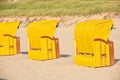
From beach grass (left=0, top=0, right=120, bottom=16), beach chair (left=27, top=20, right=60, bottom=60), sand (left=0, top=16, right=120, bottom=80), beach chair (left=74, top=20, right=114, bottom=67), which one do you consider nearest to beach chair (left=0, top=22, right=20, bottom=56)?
sand (left=0, top=16, right=120, bottom=80)

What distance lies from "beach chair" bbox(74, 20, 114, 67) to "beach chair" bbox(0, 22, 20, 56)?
17.0 feet

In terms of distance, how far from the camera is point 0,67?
16.3 m

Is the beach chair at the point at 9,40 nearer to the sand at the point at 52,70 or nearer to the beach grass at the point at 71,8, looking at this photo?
the sand at the point at 52,70

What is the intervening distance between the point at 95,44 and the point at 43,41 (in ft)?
9.86

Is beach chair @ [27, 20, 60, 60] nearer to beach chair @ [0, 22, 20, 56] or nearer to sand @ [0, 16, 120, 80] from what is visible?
sand @ [0, 16, 120, 80]

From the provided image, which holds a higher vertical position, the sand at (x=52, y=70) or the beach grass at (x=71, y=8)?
the beach grass at (x=71, y=8)

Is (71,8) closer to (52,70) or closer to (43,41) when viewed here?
(43,41)

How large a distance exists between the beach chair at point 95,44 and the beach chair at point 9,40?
5185 millimetres

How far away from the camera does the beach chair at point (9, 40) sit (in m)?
20.0

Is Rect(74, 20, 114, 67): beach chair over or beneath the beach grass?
beneath

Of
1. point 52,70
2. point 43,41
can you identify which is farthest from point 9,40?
point 52,70

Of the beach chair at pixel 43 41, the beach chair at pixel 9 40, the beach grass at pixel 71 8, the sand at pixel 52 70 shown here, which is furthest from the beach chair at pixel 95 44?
the beach grass at pixel 71 8

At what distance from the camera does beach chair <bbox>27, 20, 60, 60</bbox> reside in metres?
17.5

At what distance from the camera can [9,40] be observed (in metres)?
20.0
